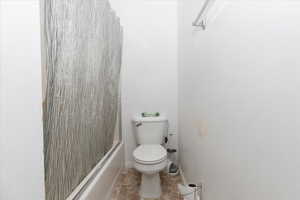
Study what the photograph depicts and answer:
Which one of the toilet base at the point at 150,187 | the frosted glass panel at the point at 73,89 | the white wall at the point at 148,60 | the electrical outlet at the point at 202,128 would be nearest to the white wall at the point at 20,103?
the frosted glass panel at the point at 73,89

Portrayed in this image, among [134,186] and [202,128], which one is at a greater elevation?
[202,128]

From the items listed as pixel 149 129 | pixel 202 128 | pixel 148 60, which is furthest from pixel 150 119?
pixel 202 128

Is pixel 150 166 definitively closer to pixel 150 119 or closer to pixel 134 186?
pixel 134 186

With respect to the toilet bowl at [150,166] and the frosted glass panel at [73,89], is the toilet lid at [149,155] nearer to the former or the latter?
the toilet bowl at [150,166]

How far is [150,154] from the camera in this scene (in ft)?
5.37

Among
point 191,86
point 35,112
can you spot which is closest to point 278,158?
point 35,112

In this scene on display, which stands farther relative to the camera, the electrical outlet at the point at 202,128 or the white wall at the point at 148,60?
the white wall at the point at 148,60

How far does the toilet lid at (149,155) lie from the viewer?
1.53m

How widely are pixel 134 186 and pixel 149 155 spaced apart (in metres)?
0.48

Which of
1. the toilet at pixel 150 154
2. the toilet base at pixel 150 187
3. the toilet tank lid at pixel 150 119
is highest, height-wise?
the toilet tank lid at pixel 150 119

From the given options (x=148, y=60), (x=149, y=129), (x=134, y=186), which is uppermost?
(x=148, y=60)

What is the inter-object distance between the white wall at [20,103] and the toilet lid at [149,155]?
98cm

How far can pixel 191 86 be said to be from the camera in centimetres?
160

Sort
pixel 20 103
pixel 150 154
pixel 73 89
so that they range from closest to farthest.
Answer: pixel 20 103
pixel 73 89
pixel 150 154
